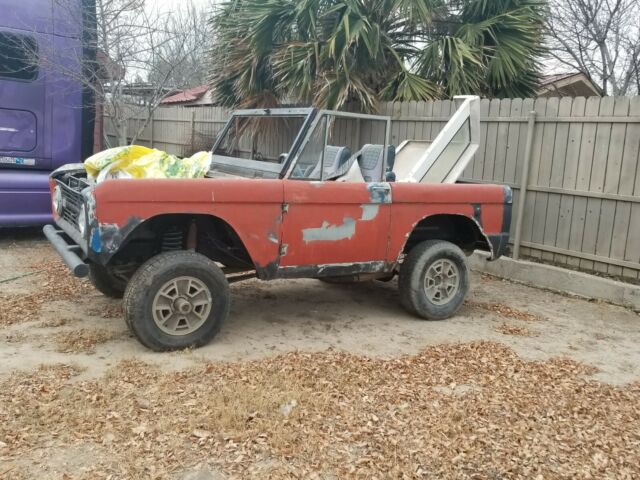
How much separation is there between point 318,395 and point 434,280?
7.46ft

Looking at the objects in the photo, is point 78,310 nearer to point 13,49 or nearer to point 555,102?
point 13,49

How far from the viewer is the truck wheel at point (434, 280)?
560 centimetres

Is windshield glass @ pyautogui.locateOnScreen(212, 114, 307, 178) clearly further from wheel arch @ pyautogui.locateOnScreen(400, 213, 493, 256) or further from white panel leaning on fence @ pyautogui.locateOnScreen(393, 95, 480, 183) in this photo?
wheel arch @ pyautogui.locateOnScreen(400, 213, 493, 256)

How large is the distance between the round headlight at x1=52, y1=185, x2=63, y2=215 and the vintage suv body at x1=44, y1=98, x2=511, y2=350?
0.06 ft

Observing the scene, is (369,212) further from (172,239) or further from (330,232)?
(172,239)

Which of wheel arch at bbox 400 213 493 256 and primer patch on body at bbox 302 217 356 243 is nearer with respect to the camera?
primer patch on body at bbox 302 217 356 243

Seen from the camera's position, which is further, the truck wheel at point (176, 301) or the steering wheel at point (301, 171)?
the steering wheel at point (301, 171)

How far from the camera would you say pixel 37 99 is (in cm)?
809

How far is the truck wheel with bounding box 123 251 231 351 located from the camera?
4.33 meters

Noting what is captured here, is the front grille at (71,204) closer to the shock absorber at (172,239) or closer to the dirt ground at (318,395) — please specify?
A: the shock absorber at (172,239)

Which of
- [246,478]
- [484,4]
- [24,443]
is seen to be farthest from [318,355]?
[484,4]

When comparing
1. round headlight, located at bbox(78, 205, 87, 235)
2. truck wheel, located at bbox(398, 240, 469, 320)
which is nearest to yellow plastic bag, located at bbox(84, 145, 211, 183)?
round headlight, located at bbox(78, 205, 87, 235)

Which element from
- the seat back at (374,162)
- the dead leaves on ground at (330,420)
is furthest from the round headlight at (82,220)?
the seat back at (374,162)

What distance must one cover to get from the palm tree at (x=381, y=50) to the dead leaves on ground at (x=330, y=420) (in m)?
5.11
